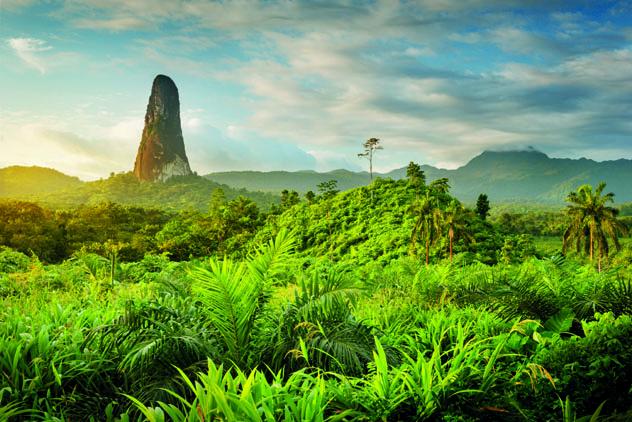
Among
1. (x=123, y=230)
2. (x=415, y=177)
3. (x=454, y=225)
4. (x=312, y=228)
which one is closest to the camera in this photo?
(x=454, y=225)

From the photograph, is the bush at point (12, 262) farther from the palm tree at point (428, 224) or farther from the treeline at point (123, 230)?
the palm tree at point (428, 224)

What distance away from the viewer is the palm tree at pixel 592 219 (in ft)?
108

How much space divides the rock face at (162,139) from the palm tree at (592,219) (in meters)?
117

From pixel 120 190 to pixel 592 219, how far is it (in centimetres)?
10373

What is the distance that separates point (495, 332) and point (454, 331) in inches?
25.2

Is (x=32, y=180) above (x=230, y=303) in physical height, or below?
above

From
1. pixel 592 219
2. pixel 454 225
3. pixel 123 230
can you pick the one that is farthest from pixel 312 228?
pixel 592 219

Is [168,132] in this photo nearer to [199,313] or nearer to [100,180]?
[100,180]

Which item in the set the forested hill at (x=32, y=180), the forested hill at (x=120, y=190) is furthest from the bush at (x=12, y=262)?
the forested hill at (x=32, y=180)

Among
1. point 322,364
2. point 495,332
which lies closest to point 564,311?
point 495,332

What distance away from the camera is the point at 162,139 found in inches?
5384

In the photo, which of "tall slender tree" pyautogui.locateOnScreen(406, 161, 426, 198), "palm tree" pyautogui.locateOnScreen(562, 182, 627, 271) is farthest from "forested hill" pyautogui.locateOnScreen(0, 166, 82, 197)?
"palm tree" pyautogui.locateOnScreen(562, 182, 627, 271)

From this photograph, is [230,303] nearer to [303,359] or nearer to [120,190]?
[303,359]

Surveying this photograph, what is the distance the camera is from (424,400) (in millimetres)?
2713
